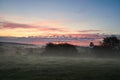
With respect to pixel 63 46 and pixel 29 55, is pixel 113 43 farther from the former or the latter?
pixel 29 55

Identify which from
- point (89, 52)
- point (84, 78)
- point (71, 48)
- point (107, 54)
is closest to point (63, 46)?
point (71, 48)

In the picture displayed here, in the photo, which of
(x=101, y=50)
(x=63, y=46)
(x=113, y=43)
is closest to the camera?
(x=101, y=50)

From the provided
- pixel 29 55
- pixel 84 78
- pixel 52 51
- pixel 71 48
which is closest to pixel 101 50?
pixel 71 48

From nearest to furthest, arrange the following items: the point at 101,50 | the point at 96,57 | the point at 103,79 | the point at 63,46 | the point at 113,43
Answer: the point at 103,79 → the point at 96,57 → the point at 101,50 → the point at 63,46 → the point at 113,43

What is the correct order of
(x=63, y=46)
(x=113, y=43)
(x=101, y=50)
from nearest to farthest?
(x=101, y=50), (x=63, y=46), (x=113, y=43)

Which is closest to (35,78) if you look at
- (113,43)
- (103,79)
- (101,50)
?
(103,79)

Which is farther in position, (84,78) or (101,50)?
(101,50)

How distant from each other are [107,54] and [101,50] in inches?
137

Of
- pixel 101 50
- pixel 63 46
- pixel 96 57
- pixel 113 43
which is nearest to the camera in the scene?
pixel 96 57

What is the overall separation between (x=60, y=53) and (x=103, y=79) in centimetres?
3560

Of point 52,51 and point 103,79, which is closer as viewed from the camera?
point 103,79

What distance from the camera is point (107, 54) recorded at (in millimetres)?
56125

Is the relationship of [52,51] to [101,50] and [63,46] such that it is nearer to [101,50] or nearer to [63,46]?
[63,46]

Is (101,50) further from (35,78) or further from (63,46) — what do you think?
(35,78)
